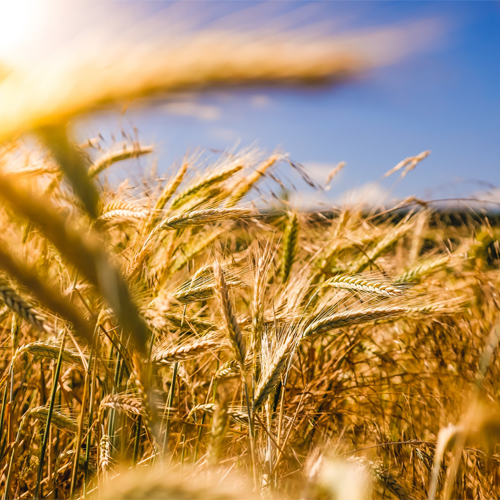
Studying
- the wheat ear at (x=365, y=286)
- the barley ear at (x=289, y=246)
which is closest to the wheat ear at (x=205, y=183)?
the barley ear at (x=289, y=246)

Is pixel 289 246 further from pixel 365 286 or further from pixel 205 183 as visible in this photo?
pixel 365 286

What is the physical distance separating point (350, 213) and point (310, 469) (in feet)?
5.43

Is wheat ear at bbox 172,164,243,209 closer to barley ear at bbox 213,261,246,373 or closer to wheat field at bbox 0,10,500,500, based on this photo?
wheat field at bbox 0,10,500,500

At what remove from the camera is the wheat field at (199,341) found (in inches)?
20.9

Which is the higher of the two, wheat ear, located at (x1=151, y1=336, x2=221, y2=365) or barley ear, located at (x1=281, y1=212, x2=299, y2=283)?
barley ear, located at (x1=281, y1=212, x2=299, y2=283)

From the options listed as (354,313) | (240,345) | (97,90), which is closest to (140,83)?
(97,90)

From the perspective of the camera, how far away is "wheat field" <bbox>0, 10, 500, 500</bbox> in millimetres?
531

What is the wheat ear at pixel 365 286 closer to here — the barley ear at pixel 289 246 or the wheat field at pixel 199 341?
the wheat field at pixel 199 341

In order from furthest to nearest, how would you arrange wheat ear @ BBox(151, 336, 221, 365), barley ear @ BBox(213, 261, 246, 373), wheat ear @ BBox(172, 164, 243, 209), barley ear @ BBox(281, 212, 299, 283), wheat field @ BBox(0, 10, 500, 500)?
barley ear @ BBox(281, 212, 299, 283)
wheat ear @ BBox(172, 164, 243, 209)
wheat ear @ BBox(151, 336, 221, 365)
barley ear @ BBox(213, 261, 246, 373)
wheat field @ BBox(0, 10, 500, 500)

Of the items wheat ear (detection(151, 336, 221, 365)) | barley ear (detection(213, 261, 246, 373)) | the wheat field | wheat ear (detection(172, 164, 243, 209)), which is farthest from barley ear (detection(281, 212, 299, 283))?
barley ear (detection(213, 261, 246, 373))

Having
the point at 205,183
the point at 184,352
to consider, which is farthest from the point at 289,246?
the point at 184,352

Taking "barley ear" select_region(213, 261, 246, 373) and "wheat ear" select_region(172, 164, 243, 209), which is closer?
"barley ear" select_region(213, 261, 246, 373)

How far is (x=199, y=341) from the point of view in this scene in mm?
1065

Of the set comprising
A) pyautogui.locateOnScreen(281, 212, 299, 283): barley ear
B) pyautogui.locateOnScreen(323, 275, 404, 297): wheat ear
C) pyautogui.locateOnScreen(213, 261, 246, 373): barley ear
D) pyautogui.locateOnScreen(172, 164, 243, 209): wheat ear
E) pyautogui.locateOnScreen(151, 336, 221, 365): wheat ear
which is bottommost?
pyautogui.locateOnScreen(151, 336, 221, 365): wheat ear
